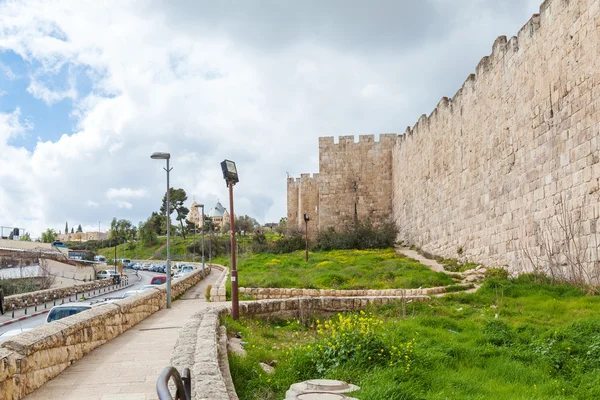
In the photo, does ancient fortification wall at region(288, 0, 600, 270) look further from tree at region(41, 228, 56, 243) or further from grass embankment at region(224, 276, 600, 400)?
tree at region(41, 228, 56, 243)

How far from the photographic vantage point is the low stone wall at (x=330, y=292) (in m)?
13.8

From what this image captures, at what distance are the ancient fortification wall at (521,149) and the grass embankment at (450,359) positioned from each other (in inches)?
108

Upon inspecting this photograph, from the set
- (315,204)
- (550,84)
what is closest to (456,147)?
(550,84)

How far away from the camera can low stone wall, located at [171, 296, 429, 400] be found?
4.47m

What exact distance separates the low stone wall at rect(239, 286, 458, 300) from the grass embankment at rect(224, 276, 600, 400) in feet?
13.5

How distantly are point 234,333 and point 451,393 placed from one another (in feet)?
16.5

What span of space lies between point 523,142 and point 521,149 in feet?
0.65

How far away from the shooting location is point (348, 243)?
3219 cm

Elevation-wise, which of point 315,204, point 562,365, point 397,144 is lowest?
point 562,365

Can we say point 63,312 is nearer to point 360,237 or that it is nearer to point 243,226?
point 360,237

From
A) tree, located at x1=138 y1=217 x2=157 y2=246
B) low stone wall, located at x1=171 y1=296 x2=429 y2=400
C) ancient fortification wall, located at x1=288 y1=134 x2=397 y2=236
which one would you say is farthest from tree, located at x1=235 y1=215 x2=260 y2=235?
low stone wall, located at x1=171 y1=296 x2=429 y2=400

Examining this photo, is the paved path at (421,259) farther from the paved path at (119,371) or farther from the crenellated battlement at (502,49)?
the paved path at (119,371)

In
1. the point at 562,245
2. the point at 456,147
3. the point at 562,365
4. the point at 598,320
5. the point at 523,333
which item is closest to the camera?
the point at 562,365

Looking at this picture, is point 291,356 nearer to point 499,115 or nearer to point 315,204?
point 499,115
